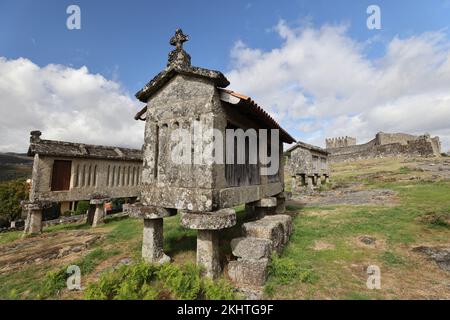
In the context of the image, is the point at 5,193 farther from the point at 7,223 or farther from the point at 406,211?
the point at 406,211

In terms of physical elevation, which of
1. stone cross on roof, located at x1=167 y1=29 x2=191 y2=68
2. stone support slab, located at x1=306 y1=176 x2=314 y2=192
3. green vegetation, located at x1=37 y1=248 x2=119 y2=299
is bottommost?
green vegetation, located at x1=37 y1=248 x2=119 y2=299

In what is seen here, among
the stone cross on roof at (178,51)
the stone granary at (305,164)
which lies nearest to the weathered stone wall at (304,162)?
the stone granary at (305,164)

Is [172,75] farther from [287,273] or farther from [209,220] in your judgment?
[287,273]

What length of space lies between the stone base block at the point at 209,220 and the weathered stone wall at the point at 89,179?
855 cm

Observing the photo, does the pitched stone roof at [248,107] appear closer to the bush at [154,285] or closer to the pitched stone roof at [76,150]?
the bush at [154,285]

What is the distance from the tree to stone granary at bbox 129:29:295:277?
1713 centimetres

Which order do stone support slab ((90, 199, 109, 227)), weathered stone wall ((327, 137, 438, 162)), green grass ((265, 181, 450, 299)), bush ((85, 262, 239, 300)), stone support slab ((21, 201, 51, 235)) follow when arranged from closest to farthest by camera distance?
bush ((85, 262, 239, 300))
green grass ((265, 181, 450, 299))
stone support slab ((21, 201, 51, 235))
stone support slab ((90, 199, 109, 227))
weathered stone wall ((327, 137, 438, 162))

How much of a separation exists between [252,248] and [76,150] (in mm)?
10105

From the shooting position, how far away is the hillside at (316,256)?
4.33 m

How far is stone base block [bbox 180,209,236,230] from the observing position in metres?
4.57

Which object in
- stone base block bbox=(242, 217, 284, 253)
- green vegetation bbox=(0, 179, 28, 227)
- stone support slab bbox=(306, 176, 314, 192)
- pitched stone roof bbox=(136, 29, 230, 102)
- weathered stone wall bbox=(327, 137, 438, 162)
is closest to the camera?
pitched stone roof bbox=(136, 29, 230, 102)

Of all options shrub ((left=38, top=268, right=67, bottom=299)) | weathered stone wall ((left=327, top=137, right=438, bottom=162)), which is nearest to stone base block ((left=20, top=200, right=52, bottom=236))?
shrub ((left=38, top=268, right=67, bottom=299))

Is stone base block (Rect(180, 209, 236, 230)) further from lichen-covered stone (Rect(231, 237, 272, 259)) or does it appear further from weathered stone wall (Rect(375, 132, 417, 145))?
weathered stone wall (Rect(375, 132, 417, 145))
